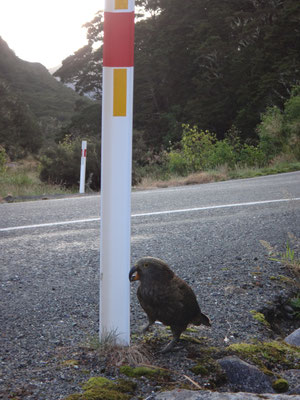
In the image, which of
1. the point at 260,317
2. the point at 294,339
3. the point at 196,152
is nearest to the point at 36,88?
the point at 196,152

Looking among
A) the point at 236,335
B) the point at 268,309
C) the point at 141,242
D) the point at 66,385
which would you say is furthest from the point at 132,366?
the point at 141,242

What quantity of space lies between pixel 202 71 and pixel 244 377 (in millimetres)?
32429

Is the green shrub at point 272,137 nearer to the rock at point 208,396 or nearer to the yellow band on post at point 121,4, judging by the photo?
the yellow band on post at point 121,4

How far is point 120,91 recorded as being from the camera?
150 centimetres

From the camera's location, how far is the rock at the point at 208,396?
4.08ft

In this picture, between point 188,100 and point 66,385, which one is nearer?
point 66,385

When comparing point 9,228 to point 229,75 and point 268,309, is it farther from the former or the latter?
point 229,75

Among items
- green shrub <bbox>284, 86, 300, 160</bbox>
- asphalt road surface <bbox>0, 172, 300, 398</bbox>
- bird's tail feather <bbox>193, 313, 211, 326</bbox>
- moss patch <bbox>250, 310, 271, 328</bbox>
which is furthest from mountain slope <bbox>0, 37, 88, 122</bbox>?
bird's tail feather <bbox>193, 313, 211, 326</bbox>

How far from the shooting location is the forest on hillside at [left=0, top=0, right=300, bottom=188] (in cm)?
2569

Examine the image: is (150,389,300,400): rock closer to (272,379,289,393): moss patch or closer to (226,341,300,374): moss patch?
(272,379,289,393): moss patch

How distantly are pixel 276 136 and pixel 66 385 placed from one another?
15873mm

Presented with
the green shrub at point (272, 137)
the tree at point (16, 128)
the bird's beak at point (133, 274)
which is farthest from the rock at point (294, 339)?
the tree at point (16, 128)

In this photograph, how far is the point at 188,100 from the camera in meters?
31.8

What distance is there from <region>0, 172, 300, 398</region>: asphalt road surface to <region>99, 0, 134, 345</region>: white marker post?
13.8 inches
